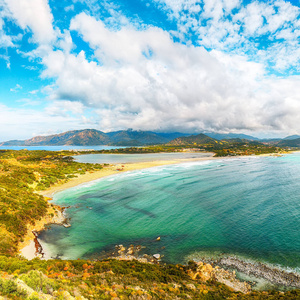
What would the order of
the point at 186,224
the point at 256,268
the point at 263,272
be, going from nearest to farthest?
1. the point at 263,272
2. the point at 256,268
3. the point at 186,224

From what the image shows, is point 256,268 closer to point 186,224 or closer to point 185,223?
point 186,224

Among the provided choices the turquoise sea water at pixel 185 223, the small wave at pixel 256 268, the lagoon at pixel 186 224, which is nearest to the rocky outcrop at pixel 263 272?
the small wave at pixel 256 268

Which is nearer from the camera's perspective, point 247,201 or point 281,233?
point 281,233

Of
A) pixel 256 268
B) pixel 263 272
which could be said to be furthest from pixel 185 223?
pixel 263 272

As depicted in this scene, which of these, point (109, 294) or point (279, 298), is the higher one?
point (109, 294)

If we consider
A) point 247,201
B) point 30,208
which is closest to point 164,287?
point 30,208

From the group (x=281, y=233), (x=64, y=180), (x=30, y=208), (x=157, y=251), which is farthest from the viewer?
(x=64, y=180)

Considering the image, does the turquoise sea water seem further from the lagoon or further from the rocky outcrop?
the rocky outcrop

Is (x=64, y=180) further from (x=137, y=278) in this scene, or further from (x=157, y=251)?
(x=137, y=278)

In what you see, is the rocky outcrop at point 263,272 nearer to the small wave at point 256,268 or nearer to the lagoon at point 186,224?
the small wave at point 256,268
